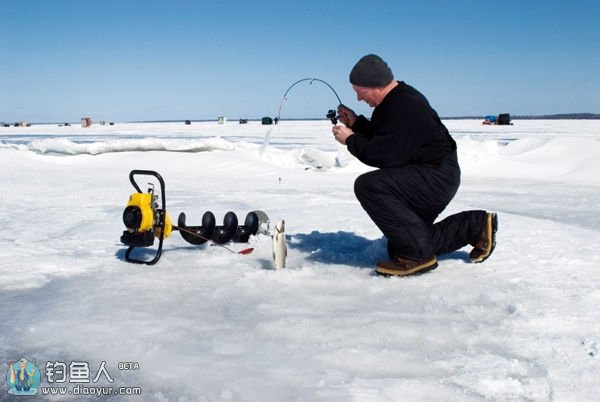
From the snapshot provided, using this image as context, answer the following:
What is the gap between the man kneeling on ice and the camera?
108 inches

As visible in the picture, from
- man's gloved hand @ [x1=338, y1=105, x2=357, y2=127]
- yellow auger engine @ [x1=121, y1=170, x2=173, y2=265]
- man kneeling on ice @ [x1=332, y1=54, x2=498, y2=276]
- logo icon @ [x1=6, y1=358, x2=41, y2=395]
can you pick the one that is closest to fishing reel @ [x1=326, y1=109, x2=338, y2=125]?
man's gloved hand @ [x1=338, y1=105, x2=357, y2=127]

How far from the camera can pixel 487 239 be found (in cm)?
299

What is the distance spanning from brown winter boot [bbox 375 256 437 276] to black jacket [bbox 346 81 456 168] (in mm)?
512

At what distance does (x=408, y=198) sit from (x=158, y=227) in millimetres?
1414

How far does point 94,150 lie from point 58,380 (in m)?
11.5

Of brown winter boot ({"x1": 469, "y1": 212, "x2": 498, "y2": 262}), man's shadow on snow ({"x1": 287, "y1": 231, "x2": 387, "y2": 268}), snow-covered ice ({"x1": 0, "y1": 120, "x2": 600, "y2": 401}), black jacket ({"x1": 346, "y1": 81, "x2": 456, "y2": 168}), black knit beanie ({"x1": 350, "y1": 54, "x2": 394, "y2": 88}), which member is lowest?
man's shadow on snow ({"x1": 287, "y1": 231, "x2": 387, "y2": 268})

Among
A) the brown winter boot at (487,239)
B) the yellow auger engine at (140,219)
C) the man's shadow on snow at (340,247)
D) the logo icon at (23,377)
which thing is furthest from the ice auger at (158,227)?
the brown winter boot at (487,239)

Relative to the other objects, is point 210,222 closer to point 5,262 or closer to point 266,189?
point 5,262

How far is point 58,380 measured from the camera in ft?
5.70

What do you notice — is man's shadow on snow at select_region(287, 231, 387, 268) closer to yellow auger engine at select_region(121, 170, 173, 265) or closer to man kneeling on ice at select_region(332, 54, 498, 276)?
man kneeling on ice at select_region(332, 54, 498, 276)

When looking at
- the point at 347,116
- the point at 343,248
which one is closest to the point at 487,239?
the point at 343,248

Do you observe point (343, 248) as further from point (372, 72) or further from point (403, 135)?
point (372, 72)

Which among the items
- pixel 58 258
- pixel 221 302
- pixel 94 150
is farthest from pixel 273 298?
pixel 94 150

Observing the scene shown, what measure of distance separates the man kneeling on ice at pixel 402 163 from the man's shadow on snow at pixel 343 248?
0.40m
